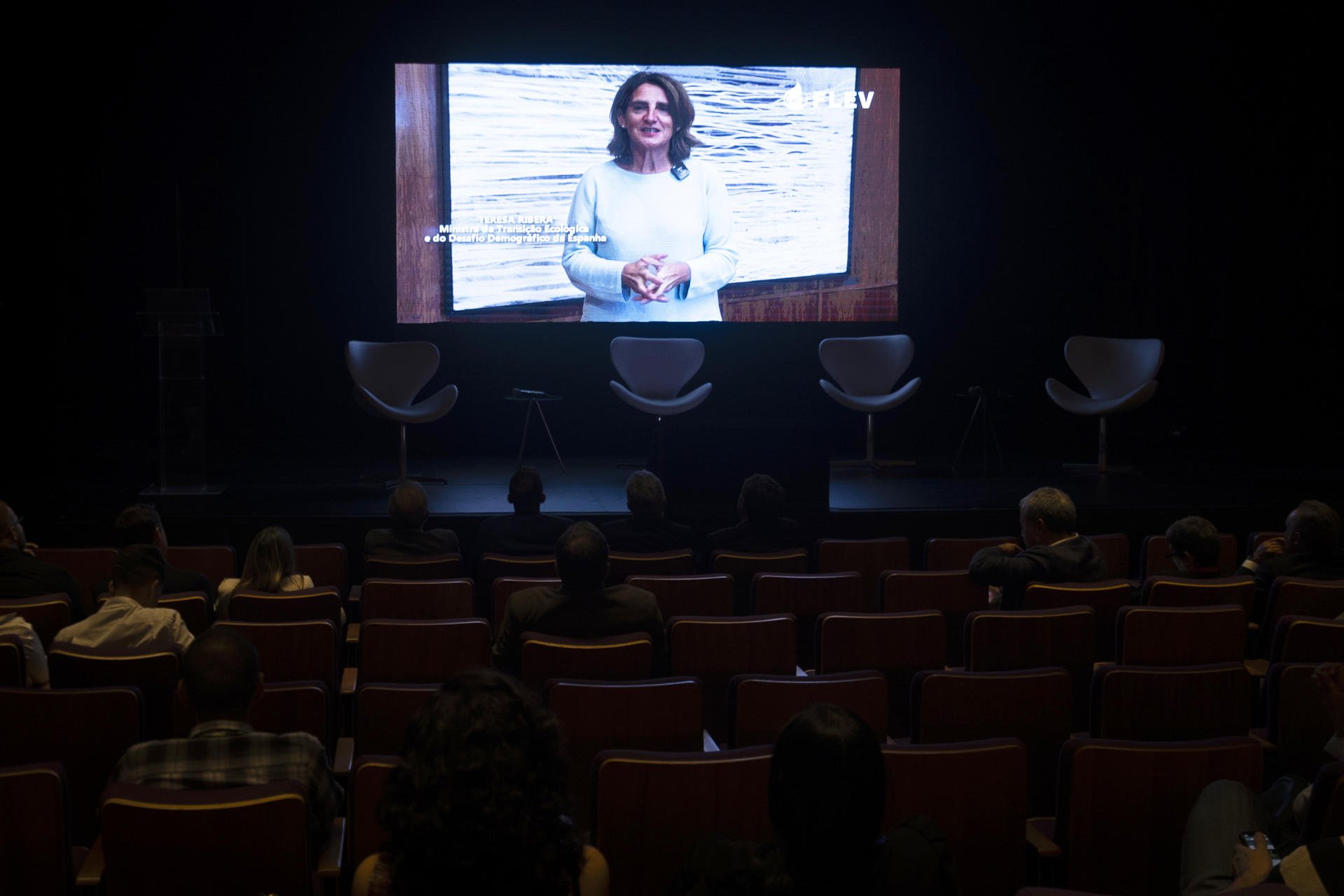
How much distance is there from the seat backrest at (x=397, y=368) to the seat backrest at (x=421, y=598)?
437cm

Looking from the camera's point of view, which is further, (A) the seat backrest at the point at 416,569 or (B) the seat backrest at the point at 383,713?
(A) the seat backrest at the point at 416,569

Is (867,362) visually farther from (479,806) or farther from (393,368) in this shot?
(479,806)

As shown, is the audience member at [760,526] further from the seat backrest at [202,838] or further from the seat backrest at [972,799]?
the seat backrest at [202,838]

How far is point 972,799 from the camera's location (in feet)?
7.29

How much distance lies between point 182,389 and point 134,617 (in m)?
3.99

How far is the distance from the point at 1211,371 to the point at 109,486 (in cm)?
807

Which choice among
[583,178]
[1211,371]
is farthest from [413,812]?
[1211,371]

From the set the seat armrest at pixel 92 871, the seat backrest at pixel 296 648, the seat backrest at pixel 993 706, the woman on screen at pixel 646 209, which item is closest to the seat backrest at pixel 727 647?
the seat backrest at pixel 993 706

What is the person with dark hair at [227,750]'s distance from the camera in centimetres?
219

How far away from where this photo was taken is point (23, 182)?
339 inches

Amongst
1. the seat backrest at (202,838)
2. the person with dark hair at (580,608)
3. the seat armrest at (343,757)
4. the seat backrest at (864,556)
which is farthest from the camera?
the seat backrest at (864,556)

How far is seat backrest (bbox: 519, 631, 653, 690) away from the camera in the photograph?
3.01m

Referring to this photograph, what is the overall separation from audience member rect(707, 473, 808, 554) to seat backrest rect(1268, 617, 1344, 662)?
197 cm

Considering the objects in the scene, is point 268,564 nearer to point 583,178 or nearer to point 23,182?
point 583,178
